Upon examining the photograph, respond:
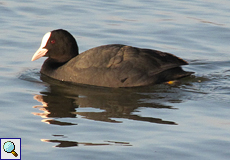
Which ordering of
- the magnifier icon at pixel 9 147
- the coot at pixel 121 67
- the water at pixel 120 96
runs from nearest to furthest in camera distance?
the magnifier icon at pixel 9 147 → the water at pixel 120 96 → the coot at pixel 121 67

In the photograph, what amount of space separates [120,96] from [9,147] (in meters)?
2.80

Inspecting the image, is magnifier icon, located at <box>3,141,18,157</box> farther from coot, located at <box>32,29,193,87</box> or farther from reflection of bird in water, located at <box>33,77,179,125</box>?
coot, located at <box>32,29,193,87</box>

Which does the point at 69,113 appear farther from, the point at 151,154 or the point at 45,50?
the point at 45,50

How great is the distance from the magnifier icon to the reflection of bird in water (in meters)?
0.95

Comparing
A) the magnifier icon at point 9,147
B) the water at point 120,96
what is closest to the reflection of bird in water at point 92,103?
the water at point 120,96

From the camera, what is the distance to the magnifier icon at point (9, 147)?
5799 mm

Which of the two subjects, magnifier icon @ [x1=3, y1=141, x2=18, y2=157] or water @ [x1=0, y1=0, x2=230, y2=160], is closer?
magnifier icon @ [x1=3, y1=141, x2=18, y2=157]

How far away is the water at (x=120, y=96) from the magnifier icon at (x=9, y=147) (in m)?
0.13

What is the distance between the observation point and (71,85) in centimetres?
891

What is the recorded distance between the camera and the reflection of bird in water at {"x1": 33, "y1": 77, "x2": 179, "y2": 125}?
23.4 ft

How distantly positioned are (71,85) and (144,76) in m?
1.22

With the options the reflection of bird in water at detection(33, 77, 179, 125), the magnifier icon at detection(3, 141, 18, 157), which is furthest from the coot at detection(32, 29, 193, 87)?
the magnifier icon at detection(3, 141, 18, 157)

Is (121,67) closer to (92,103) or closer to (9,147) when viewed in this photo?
(92,103)

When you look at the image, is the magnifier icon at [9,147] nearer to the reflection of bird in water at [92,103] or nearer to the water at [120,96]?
the water at [120,96]
